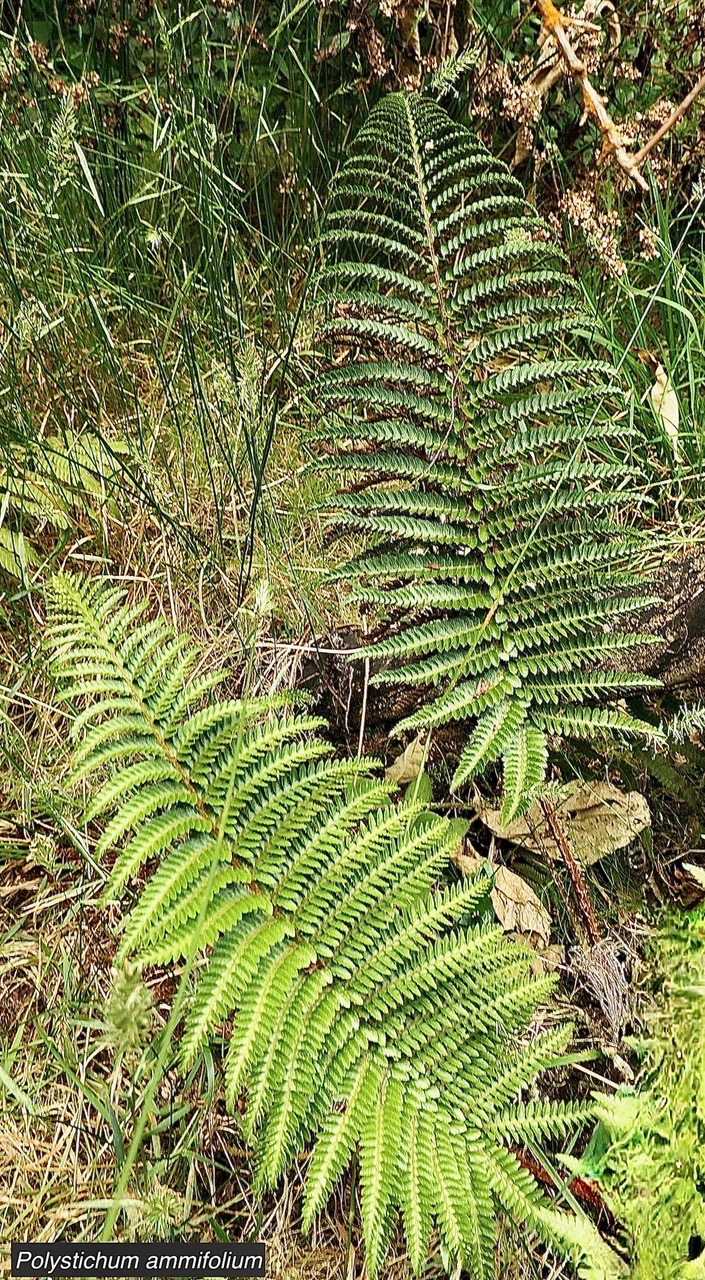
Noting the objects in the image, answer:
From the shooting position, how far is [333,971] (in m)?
1.39

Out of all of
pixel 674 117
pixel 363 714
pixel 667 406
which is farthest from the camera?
pixel 667 406

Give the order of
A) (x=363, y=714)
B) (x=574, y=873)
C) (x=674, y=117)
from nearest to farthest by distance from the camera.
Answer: (x=574, y=873), (x=363, y=714), (x=674, y=117)

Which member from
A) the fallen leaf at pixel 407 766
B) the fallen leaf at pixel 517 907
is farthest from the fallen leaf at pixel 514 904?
the fallen leaf at pixel 407 766

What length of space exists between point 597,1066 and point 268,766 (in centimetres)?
76

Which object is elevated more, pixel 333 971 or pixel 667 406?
pixel 667 406

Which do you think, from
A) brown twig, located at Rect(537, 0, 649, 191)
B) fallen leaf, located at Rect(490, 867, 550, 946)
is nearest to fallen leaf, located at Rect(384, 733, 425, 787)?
fallen leaf, located at Rect(490, 867, 550, 946)

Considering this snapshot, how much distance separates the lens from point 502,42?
253cm

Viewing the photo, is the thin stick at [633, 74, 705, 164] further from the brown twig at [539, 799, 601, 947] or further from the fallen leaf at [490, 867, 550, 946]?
the fallen leaf at [490, 867, 550, 946]

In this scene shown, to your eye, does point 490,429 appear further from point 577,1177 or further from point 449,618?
point 577,1177

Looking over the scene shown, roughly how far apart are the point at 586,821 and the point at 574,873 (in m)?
0.16

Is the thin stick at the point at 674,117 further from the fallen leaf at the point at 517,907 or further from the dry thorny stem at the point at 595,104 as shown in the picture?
the fallen leaf at the point at 517,907

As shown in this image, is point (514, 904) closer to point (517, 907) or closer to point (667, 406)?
point (517, 907)

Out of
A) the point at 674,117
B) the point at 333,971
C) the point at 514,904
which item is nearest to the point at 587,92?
the point at 674,117

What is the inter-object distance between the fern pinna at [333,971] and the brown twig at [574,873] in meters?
0.25
